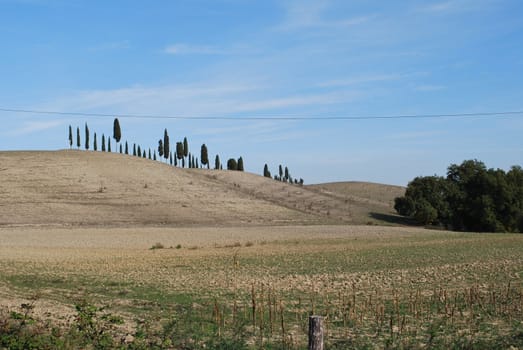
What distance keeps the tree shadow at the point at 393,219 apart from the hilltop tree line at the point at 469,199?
3.26 ft

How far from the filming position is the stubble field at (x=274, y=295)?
Result: 13711 mm

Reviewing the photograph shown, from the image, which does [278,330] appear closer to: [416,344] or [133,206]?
[416,344]

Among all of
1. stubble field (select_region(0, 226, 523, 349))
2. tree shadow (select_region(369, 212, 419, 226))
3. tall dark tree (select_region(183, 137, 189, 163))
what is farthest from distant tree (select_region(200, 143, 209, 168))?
stubble field (select_region(0, 226, 523, 349))

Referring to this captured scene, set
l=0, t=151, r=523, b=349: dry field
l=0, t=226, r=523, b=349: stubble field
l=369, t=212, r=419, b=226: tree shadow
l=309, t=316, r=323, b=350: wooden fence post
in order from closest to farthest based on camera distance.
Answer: l=309, t=316, r=323, b=350: wooden fence post < l=0, t=226, r=523, b=349: stubble field < l=0, t=151, r=523, b=349: dry field < l=369, t=212, r=419, b=226: tree shadow

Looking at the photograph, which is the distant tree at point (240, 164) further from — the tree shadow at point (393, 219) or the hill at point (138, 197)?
the tree shadow at point (393, 219)

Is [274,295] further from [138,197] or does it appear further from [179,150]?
[179,150]

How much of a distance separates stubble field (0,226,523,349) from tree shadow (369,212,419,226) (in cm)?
5467

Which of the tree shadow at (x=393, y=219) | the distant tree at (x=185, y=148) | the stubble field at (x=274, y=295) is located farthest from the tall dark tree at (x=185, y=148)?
the stubble field at (x=274, y=295)

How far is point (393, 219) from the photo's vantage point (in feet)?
325

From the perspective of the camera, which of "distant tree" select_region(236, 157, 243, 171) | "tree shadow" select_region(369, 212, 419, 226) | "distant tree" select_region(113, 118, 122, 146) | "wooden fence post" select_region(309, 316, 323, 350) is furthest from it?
"distant tree" select_region(236, 157, 243, 171)

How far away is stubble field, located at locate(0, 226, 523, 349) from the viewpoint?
45.0ft

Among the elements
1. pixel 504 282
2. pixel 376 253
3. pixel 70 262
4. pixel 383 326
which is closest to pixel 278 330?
pixel 383 326

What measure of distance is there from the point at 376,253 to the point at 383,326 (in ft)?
82.6

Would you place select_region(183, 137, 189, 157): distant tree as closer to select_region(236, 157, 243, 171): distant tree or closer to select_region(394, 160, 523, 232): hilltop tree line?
select_region(236, 157, 243, 171): distant tree
